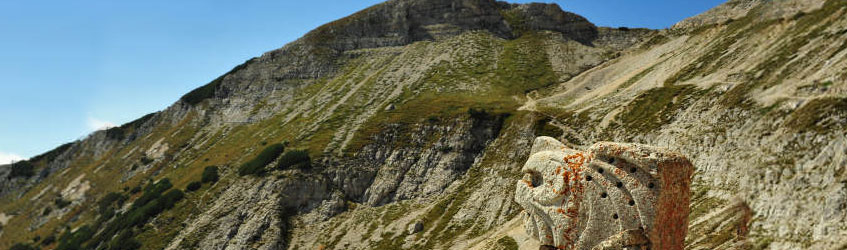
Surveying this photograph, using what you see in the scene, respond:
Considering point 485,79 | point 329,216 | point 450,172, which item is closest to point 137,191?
point 329,216

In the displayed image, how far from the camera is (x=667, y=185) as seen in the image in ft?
56.6

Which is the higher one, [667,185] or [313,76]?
[313,76]

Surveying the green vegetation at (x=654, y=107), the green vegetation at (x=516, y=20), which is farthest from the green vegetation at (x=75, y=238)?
the green vegetation at (x=516, y=20)

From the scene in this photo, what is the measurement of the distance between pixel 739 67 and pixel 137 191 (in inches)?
4343

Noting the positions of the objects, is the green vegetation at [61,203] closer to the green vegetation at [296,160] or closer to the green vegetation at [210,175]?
the green vegetation at [210,175]

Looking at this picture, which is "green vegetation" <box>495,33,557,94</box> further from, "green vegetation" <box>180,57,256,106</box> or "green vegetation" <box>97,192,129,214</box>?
"green vegetation" <box>97,192,129,214</box>

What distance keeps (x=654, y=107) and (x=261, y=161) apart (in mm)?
64369

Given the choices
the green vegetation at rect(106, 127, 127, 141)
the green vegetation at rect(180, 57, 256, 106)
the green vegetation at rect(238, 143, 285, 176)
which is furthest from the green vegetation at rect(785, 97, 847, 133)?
the green vegetation at rect(106, 127, 127, 141)

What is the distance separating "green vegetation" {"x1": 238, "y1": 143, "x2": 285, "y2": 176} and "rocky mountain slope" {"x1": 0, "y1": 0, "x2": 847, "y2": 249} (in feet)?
2.14

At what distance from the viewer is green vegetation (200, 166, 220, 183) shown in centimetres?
9288

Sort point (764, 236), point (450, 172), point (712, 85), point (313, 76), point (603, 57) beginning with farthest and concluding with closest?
point (313, 76)
point (603, 57)
point (450, 172)
point (712, 85)
point (764, 236)

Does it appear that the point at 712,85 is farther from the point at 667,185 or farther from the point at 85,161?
the point at 85,161

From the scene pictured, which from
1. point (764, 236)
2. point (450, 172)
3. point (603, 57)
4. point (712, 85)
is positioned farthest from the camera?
point (603, 57)

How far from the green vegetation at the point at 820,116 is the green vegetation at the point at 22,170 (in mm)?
192256
